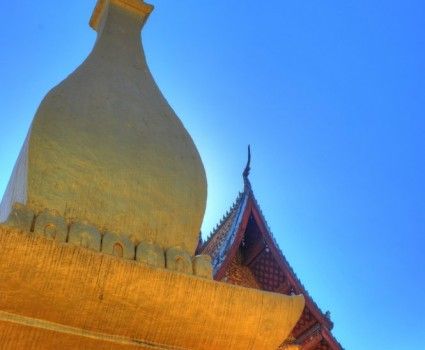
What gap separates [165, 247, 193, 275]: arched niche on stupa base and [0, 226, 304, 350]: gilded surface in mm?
227

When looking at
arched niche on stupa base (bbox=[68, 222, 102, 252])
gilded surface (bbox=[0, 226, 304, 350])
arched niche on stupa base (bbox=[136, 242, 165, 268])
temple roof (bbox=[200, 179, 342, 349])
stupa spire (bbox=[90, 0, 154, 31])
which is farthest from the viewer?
temple roof (bbox=[200, 179, 342, 349])

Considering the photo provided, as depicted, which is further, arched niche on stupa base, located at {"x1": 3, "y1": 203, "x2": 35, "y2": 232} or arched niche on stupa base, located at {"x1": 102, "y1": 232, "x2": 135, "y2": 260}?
arched niche on stupa base, located at {"x1": 102, "y1": 232, "x2": 135, "y2": 260}

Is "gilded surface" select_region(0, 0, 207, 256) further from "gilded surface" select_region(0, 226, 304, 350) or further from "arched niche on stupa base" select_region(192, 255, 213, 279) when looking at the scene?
"gilded surface" select_region(0, 226, 304, 350)

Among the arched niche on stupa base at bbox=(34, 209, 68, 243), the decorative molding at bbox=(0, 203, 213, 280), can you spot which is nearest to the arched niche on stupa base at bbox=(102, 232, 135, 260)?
the decorative molding at bbox=(0, 203, 213, 280)

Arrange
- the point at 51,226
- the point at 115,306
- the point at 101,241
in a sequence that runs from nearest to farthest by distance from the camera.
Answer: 1. the point at 115,306
2. the point at 51,226
3. the point at 101,241

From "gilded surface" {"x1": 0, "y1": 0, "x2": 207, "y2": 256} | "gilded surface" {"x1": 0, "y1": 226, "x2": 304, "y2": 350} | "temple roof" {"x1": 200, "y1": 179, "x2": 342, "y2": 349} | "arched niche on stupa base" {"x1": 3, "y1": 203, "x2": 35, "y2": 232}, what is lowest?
"gilded surface" {"x1": 0, "y1": 226, "x2": 304, "y2": 350}

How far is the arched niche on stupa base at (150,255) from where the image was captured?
9.91 feet

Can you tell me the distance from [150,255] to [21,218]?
727mm

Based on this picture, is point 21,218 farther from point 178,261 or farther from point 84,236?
point 178,261

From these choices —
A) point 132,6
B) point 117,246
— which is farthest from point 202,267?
point 132,6

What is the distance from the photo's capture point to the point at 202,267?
314 cm

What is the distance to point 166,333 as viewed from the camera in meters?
2.84

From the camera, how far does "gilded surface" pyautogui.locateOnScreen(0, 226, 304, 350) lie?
2547mm

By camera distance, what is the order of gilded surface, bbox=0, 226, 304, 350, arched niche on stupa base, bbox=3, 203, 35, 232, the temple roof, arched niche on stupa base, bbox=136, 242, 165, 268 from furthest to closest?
the temple roof < arched niche on stupa base, bbox=136, 242, 165, 268 < arched niche on stupa base, bbox=3, 203, 35, 232 < gilded surface, bbox=0, 226, 304, 350
